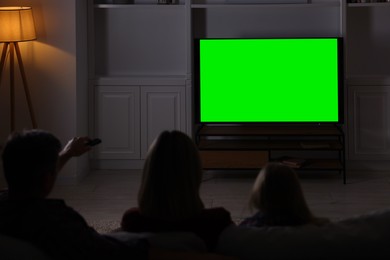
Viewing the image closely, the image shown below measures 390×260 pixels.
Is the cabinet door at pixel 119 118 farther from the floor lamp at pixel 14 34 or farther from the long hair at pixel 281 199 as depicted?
the long hair at pixel 281 199

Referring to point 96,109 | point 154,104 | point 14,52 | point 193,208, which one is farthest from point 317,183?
point 193,208

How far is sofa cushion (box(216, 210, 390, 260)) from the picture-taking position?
7.28 ft

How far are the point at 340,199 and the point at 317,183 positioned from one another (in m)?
0.61

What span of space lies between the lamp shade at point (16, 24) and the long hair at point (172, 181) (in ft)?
12.7

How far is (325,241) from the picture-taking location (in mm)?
2234

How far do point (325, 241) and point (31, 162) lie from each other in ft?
2.84

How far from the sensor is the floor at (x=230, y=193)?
5.64 meters

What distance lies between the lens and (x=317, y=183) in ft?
21.7

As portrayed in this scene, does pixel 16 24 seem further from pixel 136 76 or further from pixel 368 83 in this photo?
pixel 368 83

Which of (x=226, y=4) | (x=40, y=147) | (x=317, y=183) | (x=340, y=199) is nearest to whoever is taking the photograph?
(x=40, y=147)

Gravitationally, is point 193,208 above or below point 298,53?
below

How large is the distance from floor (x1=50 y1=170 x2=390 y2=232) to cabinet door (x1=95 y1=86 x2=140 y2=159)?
234mm

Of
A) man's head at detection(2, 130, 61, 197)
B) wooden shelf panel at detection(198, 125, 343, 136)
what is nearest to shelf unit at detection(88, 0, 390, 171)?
wooden shelf panel at detection(198, 125, 343, 136)

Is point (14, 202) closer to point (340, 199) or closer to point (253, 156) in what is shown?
point (340, 199)
